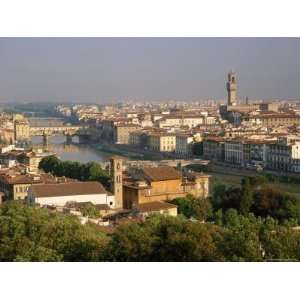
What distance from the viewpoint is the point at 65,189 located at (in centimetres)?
496

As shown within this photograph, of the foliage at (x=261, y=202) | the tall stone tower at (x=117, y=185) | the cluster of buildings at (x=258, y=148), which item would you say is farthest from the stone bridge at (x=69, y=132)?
A: the foliage at (x=261, y=202)

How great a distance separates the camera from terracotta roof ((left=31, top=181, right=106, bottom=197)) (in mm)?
4914

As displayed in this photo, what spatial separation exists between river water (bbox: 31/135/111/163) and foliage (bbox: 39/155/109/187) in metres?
3.20

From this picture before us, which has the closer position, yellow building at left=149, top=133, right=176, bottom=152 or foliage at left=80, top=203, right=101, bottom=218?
foliage at left=80, top=203, right=101, bottom=218

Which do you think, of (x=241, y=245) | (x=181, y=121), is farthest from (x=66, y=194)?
(x=181, y=121)

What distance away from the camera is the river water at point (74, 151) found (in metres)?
11.4

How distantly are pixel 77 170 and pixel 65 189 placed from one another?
197 centimetres

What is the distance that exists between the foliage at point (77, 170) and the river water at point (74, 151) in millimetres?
3200

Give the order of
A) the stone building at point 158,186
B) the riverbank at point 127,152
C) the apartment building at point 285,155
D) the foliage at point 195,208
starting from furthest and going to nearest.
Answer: the riverbank at point 127,152 → the apartment building at point 285,155 → the stone building at point 158,186 → the foliage at point 195,208

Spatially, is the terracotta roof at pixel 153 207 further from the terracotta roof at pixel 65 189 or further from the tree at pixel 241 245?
the tree at pixel 241 245

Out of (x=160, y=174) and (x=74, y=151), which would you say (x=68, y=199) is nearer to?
(x=160, y=174)

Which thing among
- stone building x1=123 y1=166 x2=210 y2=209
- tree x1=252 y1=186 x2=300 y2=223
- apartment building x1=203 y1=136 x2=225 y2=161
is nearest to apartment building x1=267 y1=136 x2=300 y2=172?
apartment building x1=203 y1=136 x2=225 y2=161

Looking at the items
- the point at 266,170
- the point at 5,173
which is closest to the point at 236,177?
the point at 266,170

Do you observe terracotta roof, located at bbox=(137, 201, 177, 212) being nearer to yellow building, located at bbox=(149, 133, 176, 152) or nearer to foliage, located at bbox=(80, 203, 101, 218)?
foliage, located at bbox=(80, 203, 101, 218)
